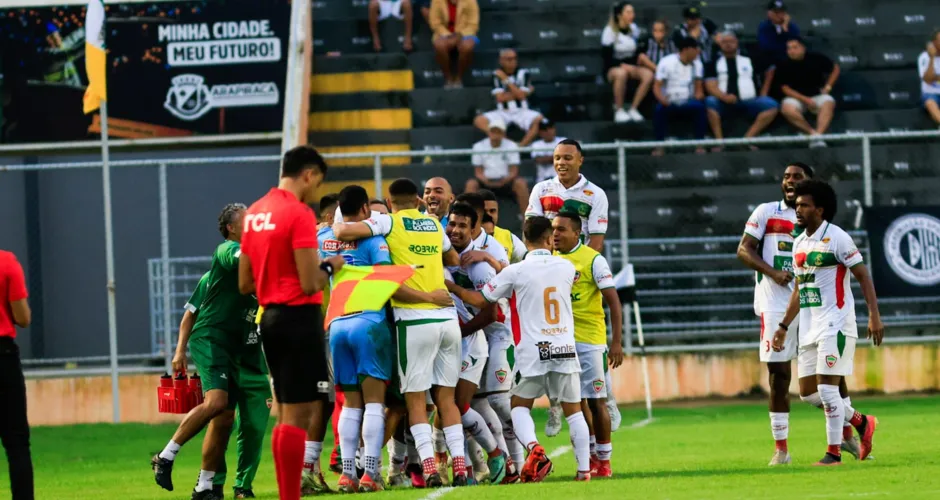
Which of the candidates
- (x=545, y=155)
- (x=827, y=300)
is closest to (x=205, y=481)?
(x=827, y=300)

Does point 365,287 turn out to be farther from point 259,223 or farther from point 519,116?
point 519,116

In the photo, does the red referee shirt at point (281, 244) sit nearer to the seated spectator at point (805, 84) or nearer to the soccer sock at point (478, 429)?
the soccer sock at point (478, 429)

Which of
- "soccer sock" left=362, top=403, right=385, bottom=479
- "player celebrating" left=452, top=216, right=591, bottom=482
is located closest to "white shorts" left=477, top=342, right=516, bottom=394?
"player celebrating" left=452, top=216, right=591, bottom=482

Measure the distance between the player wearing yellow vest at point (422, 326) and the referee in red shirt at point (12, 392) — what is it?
2444 millimetres

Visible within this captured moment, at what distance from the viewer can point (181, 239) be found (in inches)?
944

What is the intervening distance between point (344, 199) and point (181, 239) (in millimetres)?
13317

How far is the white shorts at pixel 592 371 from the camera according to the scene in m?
11.9

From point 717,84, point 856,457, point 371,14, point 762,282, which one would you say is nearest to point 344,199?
point 762,282

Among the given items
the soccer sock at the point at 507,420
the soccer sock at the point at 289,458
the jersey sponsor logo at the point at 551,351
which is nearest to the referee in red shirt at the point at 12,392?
the soccer sock at the point at 289,458

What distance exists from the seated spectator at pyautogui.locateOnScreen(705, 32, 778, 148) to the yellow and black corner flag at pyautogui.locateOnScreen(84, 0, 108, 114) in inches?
342

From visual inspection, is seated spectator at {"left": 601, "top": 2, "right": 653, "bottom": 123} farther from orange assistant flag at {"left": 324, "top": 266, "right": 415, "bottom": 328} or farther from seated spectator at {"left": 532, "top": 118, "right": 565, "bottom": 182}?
orange assistant flag at {"left": 324, "top": 266, "right": 415, "bottom": 328}

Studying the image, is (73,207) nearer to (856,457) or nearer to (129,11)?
(129,11)

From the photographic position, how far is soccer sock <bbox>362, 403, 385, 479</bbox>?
11070mm

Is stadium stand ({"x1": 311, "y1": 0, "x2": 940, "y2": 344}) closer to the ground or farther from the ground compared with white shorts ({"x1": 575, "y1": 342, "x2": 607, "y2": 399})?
farther from the ground
